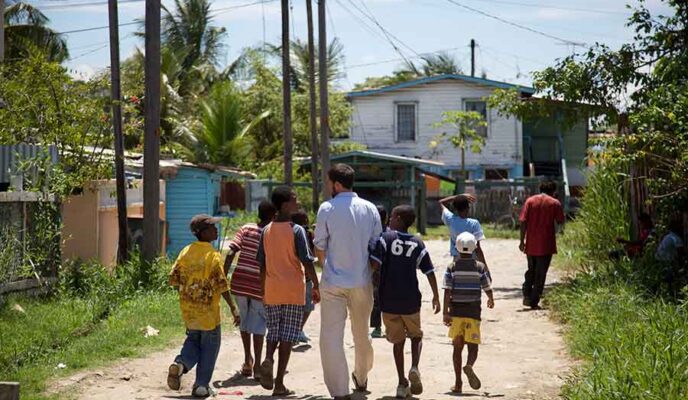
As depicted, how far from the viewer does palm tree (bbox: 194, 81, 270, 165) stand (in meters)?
40.6

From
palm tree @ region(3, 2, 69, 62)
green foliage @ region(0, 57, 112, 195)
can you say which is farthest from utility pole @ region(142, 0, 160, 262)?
palm tree @ region(3, 2, 69, 62)

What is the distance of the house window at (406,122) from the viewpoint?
1710 inches

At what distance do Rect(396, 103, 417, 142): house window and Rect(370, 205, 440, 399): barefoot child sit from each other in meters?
34.5

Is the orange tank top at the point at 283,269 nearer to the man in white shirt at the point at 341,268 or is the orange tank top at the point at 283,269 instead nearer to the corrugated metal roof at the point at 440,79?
the man in white shirt at the point at 341,268

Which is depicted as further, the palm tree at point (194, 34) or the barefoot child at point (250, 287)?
the palm tree at point (194, 34)

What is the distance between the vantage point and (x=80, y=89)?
1652cm

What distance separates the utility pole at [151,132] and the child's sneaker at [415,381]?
7.42 m

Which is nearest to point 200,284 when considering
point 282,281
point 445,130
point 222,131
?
point 282,281

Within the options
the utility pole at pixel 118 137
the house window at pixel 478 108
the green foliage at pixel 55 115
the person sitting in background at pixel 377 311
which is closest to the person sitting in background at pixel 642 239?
the person sitting in background at pixel 377 311

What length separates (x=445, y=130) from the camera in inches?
1687

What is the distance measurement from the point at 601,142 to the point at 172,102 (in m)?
28.8

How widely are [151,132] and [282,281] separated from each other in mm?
7286

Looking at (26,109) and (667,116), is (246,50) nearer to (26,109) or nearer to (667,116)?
(26,109)

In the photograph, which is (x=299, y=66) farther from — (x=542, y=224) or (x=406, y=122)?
(x=542, y=224)
